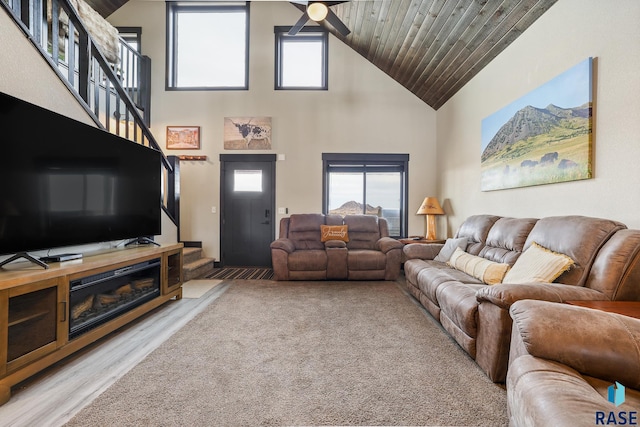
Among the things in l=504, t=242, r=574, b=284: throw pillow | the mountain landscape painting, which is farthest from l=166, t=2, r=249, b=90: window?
l=504, t=242, r=574, b=284: throw pillow

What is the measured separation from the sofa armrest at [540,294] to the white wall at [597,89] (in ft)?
2.21

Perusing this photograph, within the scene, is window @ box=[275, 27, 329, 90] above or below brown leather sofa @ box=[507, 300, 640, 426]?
above

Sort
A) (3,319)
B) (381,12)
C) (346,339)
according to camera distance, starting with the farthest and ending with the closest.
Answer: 1. (381,12)
2. (346,339)
3. (3,319)

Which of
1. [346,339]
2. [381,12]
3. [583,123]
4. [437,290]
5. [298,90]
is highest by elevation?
[381,12]

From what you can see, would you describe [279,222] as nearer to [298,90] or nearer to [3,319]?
[298,90]

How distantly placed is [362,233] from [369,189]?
1040 millimetres

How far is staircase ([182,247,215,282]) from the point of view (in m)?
4.25

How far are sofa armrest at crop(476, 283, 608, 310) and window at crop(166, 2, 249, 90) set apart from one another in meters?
5.31

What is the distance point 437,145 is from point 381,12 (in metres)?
2.46

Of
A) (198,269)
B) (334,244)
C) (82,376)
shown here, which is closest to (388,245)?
(334,244)

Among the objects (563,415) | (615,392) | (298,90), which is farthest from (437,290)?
(298,90)

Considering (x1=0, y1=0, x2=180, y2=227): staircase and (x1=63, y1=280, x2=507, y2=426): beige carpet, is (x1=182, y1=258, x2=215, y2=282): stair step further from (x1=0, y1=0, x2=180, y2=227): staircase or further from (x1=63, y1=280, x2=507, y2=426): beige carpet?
(x1=63, y1=280, x2=507, y2=426): beige carpet

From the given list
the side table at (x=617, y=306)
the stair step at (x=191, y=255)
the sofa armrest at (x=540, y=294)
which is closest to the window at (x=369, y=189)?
the stair step at (x=191, y=255)

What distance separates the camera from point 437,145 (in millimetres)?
5164
